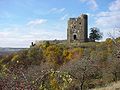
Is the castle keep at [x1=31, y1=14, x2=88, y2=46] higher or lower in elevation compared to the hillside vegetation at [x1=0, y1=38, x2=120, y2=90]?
higher

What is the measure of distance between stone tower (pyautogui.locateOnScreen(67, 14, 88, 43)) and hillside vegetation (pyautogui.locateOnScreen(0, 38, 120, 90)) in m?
3.10

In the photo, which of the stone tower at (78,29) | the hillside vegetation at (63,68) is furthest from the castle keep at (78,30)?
the hillside vegetation at (63,68)

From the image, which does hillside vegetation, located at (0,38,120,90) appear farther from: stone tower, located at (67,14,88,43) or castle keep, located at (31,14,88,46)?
stone tower, located at (67,14,88,43)

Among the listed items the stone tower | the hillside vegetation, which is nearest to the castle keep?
the stone tower

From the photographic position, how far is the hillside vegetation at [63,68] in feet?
21.5

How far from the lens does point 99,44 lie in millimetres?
83062

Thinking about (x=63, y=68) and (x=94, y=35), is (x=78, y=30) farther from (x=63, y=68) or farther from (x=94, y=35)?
A: (x=63, y=68)

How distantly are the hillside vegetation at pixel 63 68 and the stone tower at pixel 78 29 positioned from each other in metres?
3.10

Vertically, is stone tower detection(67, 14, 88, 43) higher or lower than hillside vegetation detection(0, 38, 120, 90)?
higher

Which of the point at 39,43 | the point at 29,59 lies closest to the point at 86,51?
the point at 29,59

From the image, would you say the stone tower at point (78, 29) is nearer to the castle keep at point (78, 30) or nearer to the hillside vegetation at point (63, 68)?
the castle keep at point (78, 30)

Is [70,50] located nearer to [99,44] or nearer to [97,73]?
[99,44]

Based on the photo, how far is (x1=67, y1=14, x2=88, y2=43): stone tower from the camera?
89938 mm

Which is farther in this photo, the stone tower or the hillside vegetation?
the stone tower
